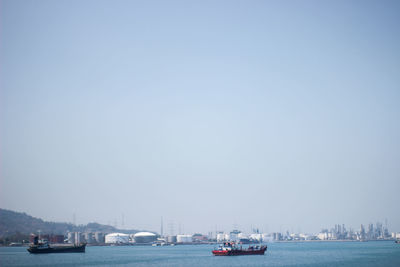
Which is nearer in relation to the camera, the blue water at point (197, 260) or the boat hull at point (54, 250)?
the blue water at point (197, 260)

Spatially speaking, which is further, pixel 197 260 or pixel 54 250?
pixel 54 250

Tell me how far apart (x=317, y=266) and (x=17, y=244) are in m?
160

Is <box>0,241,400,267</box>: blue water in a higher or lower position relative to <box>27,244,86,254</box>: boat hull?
lower

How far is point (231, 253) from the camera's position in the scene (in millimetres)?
104188

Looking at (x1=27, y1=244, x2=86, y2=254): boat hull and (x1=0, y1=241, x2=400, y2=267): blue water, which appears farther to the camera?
(x1=27, y1=244, x2=86, y2=254): boat hull

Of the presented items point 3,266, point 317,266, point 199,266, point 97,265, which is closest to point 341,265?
point 317,266

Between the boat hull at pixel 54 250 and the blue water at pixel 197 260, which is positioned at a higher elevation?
the boat hull at pixel 54 250

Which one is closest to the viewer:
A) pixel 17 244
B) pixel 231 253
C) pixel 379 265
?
pixel 379 265

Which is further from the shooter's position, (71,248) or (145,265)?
(71,248)

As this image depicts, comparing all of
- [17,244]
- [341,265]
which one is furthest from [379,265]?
[17,244]

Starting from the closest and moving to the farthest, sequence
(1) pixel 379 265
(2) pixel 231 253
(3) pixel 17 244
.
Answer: (1) pixel 379 265, (2) pixel 231 253, (3) pixel 17 244

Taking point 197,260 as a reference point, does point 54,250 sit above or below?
above

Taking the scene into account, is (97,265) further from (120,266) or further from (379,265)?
(379,265)

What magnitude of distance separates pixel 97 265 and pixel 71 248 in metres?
45.4
